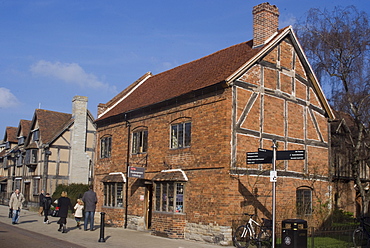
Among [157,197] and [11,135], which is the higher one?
[11,135]

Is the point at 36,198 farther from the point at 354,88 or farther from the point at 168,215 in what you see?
the point at 354,88

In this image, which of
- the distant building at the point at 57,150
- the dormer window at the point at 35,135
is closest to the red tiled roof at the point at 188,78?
the distant building at the point at 57,150

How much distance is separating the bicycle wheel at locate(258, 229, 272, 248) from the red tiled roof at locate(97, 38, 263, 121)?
18.5 feet

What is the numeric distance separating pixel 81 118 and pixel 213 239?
2522cm

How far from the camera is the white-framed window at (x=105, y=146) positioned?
75.8ft

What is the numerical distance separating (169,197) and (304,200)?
19.1ft

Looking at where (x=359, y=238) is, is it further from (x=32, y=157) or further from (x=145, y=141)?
(x=32, y=157)

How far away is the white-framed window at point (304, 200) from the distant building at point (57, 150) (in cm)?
2265

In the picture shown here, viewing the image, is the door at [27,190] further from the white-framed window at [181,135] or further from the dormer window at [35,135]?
the white-framed window at [181,135]

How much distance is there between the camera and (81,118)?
3762cm

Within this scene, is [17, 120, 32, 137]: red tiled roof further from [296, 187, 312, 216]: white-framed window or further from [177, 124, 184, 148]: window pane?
[296, 187, 312, 216]: white-framed window

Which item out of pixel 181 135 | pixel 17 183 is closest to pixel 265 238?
pixel 181 135

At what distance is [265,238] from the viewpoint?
45.8 feet

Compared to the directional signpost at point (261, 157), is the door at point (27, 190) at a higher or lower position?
lower
